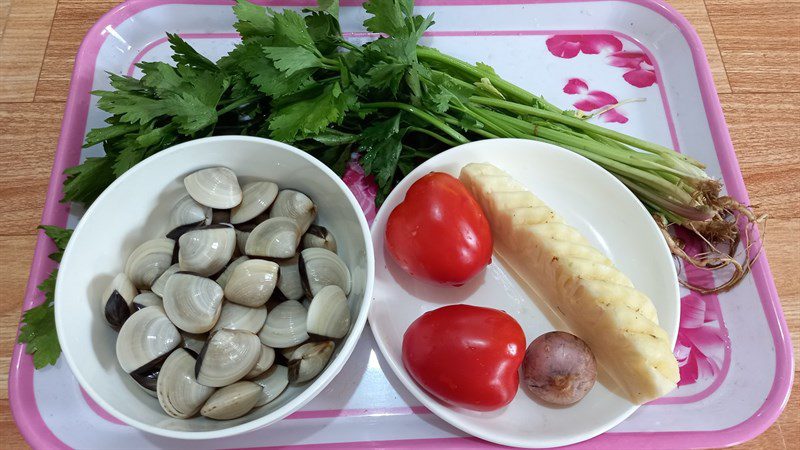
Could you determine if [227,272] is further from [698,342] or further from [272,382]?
[698,342]

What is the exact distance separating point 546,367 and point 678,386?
38 cm

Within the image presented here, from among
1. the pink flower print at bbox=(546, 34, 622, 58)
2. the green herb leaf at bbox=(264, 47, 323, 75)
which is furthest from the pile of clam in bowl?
the pink flower print at bbox=(546, 34, 622, 58)

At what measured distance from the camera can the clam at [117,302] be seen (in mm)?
1029

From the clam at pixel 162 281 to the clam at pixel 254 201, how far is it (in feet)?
0.51

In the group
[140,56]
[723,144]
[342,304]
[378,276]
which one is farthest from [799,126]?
[140,56]

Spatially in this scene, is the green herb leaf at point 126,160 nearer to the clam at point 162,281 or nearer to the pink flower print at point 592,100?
the clam at point 162,281

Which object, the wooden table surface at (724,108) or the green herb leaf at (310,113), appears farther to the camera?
the wooden table surface at (724,108)

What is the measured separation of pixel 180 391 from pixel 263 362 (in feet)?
0.48

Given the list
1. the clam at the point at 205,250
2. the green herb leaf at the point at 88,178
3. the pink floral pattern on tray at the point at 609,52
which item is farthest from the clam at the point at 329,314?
the pink floral pattern on tray at the point at 609,52

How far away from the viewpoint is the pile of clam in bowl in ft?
3.21

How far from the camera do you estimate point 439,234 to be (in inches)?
44.9

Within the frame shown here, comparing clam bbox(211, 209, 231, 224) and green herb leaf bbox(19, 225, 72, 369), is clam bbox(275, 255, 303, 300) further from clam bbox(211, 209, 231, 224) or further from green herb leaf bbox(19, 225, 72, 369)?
green herb leaf bbox(19, 225, 72, 369)

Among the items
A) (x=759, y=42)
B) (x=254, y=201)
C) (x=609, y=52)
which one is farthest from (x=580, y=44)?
(x=254, y=201)

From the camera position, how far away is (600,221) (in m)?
1.31
